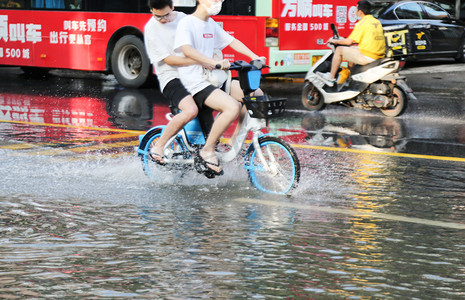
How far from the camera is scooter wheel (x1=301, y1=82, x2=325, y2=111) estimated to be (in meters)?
14.0

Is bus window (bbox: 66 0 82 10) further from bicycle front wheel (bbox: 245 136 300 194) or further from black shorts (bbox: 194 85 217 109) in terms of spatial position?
bicycle front wheel (bbox: 245 136 300 194)

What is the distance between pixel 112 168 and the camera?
8.98 metres

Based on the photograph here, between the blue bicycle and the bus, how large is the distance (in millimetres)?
7762

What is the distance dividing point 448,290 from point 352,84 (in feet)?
28.4

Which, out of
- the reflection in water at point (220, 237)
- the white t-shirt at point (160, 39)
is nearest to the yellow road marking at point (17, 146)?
the reflection in water at point (220, 237)

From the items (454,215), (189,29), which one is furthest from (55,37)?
(454,215)

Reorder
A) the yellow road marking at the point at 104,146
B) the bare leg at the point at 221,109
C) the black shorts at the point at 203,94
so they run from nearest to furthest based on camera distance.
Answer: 1. the bare leg at the point at 221,109
2. the black shorts at the point at 203,94
3. the yellow road marking at the point at 104,146

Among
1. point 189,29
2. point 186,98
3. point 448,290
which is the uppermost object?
point 189,29

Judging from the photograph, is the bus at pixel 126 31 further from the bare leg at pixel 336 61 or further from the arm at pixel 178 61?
the arm at pixel 178 61

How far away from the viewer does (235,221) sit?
6.81 meters

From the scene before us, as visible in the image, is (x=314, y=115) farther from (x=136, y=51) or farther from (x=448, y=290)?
(x=448, y=290)

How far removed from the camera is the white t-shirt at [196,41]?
7.73 meters

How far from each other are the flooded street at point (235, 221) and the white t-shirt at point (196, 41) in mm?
936

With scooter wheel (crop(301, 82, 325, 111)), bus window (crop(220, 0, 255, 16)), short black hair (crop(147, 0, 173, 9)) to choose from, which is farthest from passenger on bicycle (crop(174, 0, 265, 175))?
bus window (crop(220, 0, 255, 16))
